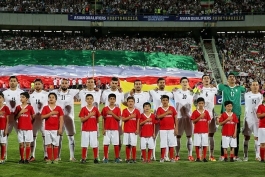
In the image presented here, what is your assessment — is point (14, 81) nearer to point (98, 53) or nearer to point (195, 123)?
point (195, 123)

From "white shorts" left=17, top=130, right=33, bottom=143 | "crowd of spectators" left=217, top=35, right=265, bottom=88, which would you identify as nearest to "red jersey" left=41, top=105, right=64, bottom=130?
"white shorts" left=17, top=130, right=33, bottom=143

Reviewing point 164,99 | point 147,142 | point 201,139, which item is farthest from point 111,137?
point 201,139

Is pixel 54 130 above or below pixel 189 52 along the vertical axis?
below

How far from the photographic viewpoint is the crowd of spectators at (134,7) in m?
56.3

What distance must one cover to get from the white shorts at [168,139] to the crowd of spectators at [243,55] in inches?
1336

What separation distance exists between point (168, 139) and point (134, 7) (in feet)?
150

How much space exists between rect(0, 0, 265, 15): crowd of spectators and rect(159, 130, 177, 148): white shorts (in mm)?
43833

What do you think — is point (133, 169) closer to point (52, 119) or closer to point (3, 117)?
point (52, 119)

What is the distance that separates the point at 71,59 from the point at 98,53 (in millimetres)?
2864

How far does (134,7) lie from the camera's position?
5775 centimetres

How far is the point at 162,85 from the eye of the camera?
1346 centimetres

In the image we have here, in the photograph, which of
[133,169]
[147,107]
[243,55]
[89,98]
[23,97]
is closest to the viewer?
[133,169]

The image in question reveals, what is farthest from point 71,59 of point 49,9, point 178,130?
point 178,130

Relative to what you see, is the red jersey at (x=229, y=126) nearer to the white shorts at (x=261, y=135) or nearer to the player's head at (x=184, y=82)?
the white shorts at (x=261, y=135)
